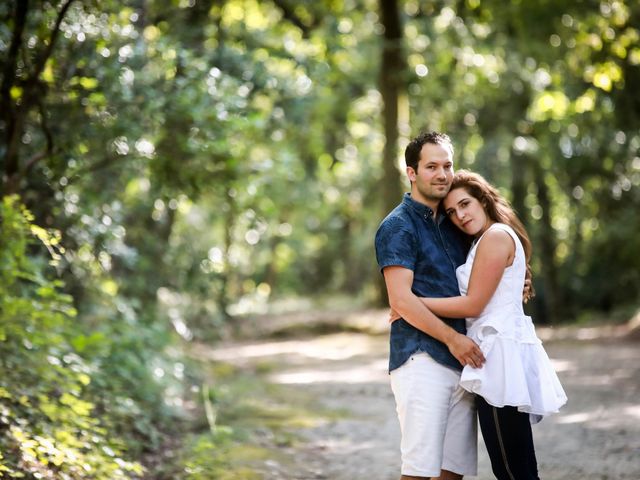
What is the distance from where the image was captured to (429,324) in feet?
12.3

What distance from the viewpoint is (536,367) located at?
388 cm

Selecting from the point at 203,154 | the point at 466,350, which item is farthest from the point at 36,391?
the point at 466,350

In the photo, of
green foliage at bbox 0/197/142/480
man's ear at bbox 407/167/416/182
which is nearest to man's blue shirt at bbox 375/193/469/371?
man's ear at bbox 407/167/416/182

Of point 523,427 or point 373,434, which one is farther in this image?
point 373,434

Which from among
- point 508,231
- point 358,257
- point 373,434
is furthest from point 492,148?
point 358,257

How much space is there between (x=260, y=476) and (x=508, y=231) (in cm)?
312

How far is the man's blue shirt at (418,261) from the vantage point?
387 cm

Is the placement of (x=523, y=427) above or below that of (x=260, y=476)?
above

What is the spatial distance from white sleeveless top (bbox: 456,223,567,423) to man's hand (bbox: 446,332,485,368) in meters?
0.03

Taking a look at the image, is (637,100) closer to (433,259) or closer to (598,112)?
(598,112)

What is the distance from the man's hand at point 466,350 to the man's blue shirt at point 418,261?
0.10 meters

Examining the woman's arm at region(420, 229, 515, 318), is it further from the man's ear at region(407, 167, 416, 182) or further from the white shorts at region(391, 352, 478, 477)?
the man's ear at region(407, 167, 416, 182)

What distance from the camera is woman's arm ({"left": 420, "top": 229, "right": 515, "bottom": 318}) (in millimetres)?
3779

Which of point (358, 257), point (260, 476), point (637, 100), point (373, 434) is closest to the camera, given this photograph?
point (260, 476)
